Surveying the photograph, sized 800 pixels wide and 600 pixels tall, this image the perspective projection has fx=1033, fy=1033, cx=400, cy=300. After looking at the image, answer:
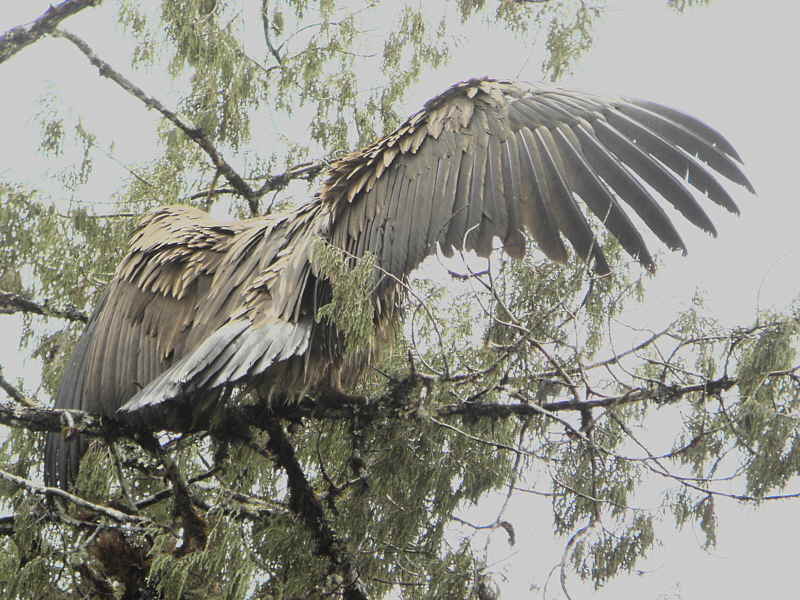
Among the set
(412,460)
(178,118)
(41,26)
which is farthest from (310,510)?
(41,26)

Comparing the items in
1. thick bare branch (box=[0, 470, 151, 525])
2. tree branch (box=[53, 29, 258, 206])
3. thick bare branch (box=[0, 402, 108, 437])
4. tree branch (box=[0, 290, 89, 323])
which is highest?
tree branch (box=[53, 29, 258, 206])

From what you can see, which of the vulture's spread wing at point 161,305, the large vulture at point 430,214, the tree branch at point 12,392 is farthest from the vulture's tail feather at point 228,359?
the tree branch at point 12,392

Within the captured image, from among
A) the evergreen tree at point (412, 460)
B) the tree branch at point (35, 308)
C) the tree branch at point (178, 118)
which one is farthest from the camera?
the tree branch at point (178, 118)

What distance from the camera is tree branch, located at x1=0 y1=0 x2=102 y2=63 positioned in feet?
16.0

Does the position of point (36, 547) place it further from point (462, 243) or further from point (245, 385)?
point (462, 243)

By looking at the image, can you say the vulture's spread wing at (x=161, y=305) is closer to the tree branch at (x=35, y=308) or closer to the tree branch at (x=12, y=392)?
the tree branch at (x=12, y=392)

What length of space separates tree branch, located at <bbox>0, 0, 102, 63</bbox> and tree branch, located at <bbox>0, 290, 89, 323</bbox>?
1223mm

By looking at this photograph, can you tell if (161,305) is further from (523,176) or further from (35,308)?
(523,176)

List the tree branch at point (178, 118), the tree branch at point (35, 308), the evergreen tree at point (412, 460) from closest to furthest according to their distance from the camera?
the evergreen tree at point (412, 460), the tree branch at point (35, 308), the tree branch at point (178, 118)

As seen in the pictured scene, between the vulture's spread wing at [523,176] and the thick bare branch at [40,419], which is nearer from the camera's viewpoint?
the vulture's spread wing at [523,176]

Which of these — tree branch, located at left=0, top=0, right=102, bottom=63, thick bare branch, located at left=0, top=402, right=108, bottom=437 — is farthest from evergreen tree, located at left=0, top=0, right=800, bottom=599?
tree branch, located at left=0, top=0, right=102, bottom=63

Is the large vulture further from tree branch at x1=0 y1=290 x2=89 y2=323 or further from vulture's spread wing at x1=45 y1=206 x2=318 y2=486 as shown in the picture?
tree branch at x1=0 y1=290 x2=89 y2=323

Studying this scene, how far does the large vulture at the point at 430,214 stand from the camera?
3.03 meters

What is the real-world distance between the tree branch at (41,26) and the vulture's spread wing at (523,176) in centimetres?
224
